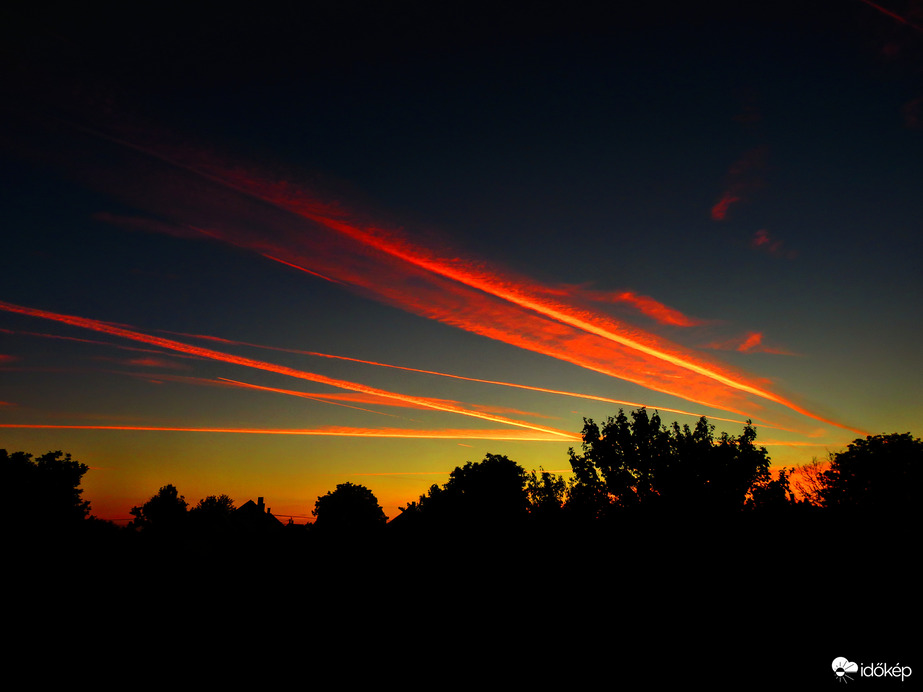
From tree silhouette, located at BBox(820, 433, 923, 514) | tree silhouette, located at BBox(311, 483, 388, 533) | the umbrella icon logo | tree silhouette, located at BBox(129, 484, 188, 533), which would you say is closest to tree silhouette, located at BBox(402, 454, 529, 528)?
tree silhouette, located at BBox(311, 483, 388, 533)

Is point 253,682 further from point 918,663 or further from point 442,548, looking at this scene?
point 918,663

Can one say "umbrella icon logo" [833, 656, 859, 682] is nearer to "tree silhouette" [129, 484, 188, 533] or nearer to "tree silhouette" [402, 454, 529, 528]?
"tree silhouette" [402, 454, 529, 528]

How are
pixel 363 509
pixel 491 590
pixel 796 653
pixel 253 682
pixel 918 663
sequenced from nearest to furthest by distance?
1. pixel 918 663
2. pixel 796 653
3. pixel 253 682
4. pixel 491 590
5. pixel 363 509

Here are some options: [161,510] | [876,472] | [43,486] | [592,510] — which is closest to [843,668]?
[592,510]

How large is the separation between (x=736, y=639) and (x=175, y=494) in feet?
457

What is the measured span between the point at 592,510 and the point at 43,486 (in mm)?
83111

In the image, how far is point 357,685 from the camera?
502 inches

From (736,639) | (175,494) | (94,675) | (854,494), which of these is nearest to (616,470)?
(854,494)

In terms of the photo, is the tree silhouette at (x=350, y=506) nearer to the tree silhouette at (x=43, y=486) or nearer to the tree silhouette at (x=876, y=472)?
the tree silhouette at (x=43, y=486)

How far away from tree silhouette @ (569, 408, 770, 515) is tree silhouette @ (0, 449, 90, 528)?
6505 centimetres

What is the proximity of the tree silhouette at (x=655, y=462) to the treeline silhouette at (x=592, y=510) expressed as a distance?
0.12m

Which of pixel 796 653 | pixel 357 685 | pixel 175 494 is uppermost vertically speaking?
pixel 796 653

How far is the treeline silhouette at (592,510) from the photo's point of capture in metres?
14.8

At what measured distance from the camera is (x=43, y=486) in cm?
6344
